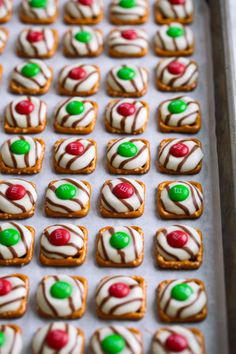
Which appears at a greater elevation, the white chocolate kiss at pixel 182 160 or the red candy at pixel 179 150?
the red candy at pixel 179 150

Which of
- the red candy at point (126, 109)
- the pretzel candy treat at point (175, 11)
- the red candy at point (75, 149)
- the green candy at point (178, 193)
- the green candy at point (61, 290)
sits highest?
the pretzel candy treat at point (175, 11)

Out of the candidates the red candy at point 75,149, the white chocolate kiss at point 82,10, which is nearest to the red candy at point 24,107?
the red candy at point 75,149

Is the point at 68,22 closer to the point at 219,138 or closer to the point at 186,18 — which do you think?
the point at 186,18

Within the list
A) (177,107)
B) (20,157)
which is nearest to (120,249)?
(20,157)

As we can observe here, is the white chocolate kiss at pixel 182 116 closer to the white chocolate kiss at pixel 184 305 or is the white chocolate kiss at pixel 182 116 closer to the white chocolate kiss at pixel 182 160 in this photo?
the white chocolate kiss at pixel 182 160

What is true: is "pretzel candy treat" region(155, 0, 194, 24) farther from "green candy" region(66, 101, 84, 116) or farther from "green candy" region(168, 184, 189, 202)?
"green candy" region(168, 184, 189, 202)
